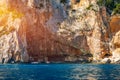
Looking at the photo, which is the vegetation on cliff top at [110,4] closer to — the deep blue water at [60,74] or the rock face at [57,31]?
the rock face at [57,31]

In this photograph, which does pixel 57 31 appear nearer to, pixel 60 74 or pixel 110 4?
pixel 110 4

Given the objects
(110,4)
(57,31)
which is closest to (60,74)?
(57,31)

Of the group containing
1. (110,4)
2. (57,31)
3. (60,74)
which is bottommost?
(60,74)

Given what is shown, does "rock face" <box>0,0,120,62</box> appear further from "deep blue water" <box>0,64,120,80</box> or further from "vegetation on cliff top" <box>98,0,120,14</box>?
"deep blue water" <box>0,64,120,80</box>

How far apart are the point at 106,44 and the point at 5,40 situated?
106 feet

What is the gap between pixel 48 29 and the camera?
307 ft

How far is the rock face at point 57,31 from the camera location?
3607 inches

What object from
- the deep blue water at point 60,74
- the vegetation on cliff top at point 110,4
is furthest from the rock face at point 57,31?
the deep blue water at point 60,74

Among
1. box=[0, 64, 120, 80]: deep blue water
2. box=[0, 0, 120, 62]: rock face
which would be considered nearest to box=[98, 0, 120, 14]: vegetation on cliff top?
box=[0, 0, 120, 62]: rock face

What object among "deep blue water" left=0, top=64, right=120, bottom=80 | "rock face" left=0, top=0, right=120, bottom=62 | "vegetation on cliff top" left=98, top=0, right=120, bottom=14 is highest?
"vegetation on cliff top" left=98, top=0, right=120, bottom=14

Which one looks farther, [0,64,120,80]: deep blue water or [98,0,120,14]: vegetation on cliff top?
[98,0,120,14]: vegetation on cliff top

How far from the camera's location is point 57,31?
9306 centimetres

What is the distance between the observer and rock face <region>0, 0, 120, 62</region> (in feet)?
301

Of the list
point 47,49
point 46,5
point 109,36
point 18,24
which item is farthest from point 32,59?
point 109,36
